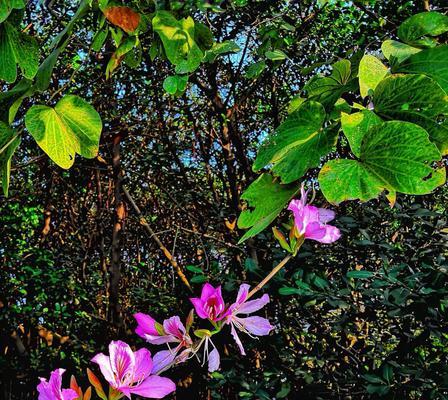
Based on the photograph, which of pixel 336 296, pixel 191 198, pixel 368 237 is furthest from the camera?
pixel 191 198

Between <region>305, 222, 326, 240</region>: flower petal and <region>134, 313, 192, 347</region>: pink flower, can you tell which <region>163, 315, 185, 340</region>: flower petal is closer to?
<region>134, 313, 192, 347</region>: pink flower

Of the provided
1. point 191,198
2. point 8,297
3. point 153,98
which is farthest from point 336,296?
point 8,297

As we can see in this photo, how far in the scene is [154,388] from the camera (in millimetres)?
583

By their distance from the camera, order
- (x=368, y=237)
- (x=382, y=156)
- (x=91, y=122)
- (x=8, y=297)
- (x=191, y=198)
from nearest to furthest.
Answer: (x=382, y=156) < (x=91, y=122) < (x=368, y=237) < (x=191, y=198) < (x=8, y=297)

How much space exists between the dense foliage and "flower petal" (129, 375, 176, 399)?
190 mm

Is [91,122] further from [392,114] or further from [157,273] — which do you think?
[157,273]

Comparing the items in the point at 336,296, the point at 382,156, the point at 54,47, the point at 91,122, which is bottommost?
the point at 336,296

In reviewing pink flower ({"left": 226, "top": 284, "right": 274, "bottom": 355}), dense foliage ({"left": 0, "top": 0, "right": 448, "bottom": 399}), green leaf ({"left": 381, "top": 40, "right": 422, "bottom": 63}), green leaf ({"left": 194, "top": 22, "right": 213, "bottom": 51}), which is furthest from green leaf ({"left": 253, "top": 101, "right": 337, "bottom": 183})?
green leaf ({"left": 194, "top": 22, "right": 213, "bottom": 51})

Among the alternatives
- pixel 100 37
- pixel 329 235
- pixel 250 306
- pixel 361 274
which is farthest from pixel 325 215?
pixel 361 274

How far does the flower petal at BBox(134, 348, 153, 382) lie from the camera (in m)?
0.60

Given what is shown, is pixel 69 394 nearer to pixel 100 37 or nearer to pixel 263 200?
pixel 263 200

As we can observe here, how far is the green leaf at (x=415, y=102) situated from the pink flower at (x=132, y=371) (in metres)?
0.35

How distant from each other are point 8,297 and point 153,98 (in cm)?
162

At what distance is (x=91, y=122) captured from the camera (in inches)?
21.1
